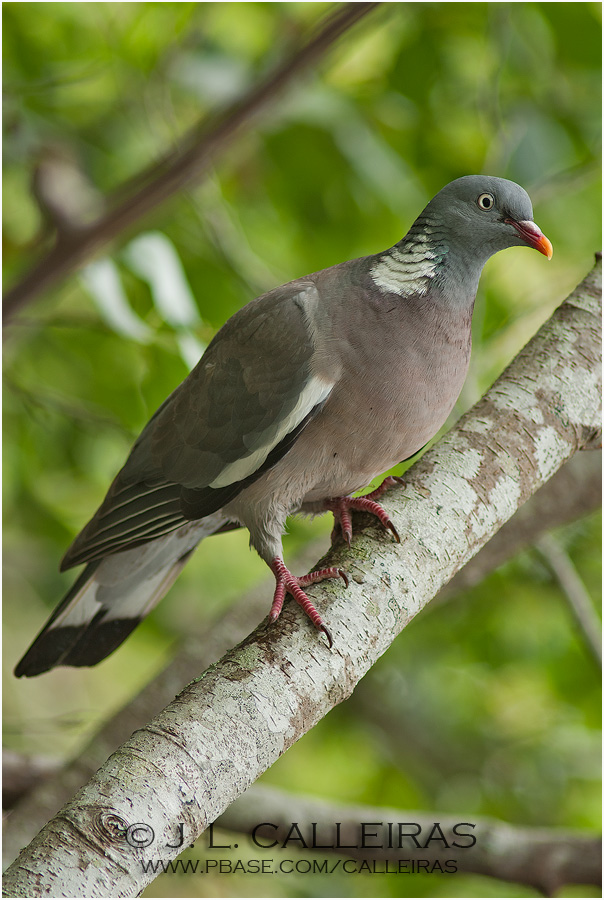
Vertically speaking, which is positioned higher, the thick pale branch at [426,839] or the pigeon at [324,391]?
the pigeon at [324,391]

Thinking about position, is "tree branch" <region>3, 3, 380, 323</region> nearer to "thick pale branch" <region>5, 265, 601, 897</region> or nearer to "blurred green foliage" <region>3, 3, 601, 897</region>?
"blurred green foliage" <region>3, 3, 601, 897</region>

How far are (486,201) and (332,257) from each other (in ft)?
3.43

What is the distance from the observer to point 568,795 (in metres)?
2.89

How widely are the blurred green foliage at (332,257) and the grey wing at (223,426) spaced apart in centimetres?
30

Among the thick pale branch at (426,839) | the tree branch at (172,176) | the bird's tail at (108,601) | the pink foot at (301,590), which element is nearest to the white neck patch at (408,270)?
the tree branch at (172,176)

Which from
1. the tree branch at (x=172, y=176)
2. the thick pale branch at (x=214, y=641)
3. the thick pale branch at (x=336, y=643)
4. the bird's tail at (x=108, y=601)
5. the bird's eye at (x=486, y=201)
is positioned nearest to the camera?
the thick pale branch at (x=336, y=643)

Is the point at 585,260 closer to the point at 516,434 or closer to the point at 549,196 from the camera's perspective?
the point at 549,196

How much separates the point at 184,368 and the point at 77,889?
1.32 meters

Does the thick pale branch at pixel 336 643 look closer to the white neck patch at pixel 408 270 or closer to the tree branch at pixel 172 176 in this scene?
the white neck patch at pixel 408 270

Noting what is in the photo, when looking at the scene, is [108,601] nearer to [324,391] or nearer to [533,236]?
[324,391]

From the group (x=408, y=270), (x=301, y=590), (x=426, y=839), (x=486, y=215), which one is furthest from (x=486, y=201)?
(x=426, y=839)

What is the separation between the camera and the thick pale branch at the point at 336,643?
1.07 meters

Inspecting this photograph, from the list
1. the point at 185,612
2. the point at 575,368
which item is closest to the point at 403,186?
the point at 575,368

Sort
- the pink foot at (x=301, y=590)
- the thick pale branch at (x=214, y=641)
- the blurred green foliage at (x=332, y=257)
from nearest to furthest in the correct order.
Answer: the pink foot at (x=301, y=590) → the thick pale branch at (x=214, y=641) → the blurred green foliage at (x=332, y=257)
